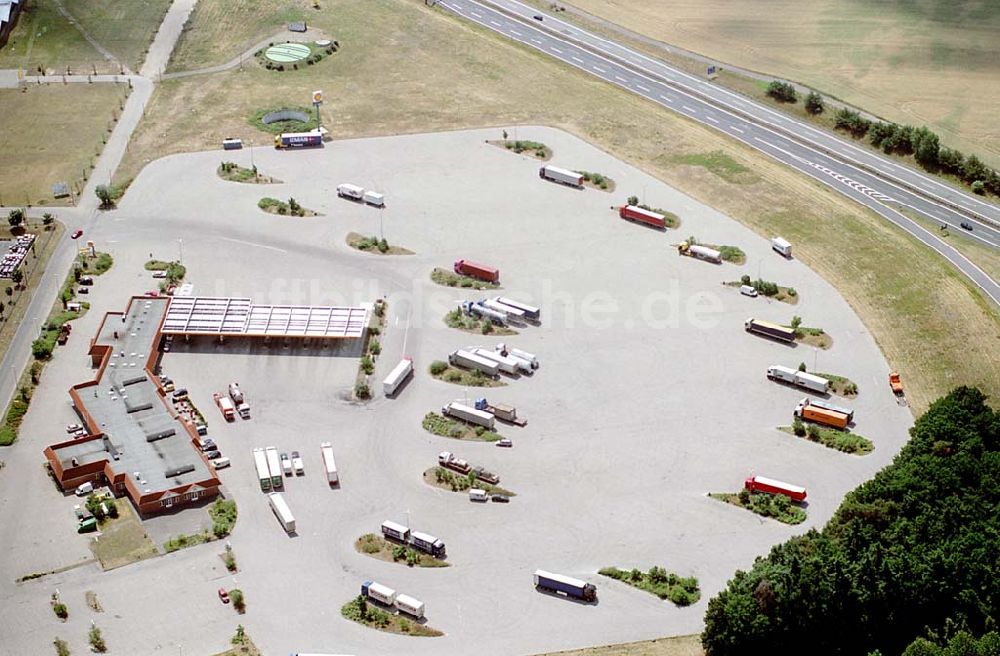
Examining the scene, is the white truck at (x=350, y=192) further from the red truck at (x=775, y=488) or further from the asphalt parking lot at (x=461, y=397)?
the red truck at (x=775, y=488)

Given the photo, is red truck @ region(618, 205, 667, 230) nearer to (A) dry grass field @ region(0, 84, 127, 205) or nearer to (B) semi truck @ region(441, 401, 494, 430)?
(B) semi truck @ region(441, 401, 494, 430)

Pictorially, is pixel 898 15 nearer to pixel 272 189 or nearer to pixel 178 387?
pixel 272 189

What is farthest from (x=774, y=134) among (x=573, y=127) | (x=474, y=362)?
(x=474, y=362)

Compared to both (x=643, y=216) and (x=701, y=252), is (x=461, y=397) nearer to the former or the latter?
(x=701, y=252)

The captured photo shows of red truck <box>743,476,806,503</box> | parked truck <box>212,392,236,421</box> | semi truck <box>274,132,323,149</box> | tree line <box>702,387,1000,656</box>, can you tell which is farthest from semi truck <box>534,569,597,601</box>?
semi truck <box>274,132,323,149</box>

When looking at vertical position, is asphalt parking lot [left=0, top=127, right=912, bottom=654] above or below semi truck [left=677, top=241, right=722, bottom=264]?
below

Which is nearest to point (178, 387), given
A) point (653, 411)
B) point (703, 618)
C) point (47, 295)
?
point (47, 295)

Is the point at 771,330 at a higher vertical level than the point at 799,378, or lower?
higher

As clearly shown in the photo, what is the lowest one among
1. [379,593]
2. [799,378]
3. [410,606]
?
[379,593]
